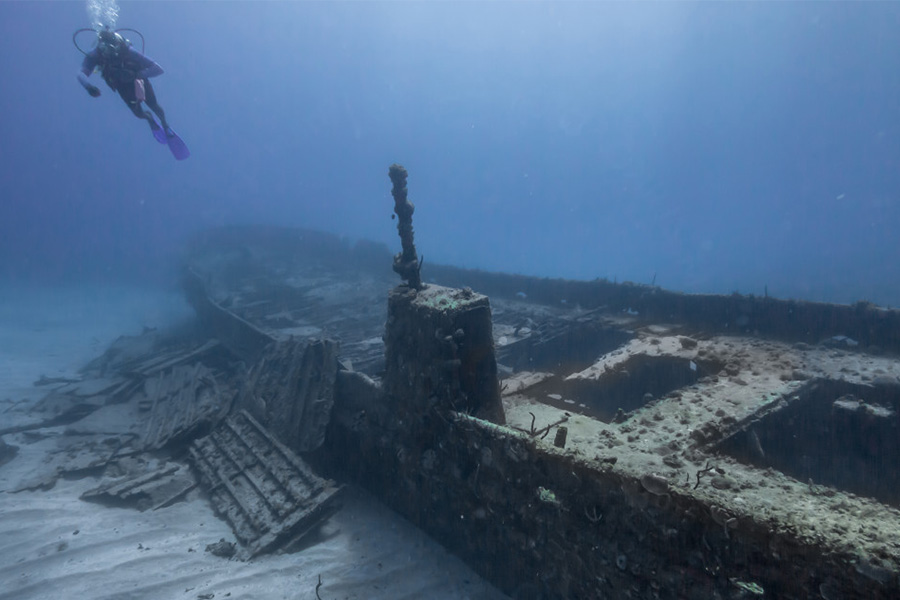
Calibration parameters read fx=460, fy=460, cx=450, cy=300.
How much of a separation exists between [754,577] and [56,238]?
448 feet

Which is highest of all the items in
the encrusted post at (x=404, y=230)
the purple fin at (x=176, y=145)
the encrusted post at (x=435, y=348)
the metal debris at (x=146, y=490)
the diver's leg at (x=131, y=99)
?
the diver's leg at (x=131, y=99)

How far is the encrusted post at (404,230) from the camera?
210 inches

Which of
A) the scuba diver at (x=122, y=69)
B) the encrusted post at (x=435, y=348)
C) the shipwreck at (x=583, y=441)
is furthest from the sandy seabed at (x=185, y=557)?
the scuba diver at (x=122, y=69)

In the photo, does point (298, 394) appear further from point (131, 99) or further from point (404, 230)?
point (131, 99)

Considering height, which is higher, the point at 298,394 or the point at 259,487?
the point at 298,394

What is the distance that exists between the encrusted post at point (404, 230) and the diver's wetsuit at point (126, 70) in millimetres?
5787

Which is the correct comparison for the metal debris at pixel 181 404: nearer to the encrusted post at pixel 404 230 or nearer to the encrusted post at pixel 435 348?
the encrusted post at pixel 435 348

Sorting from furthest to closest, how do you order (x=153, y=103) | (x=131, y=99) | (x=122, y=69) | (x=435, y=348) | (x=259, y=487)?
(x=153, y=103) → (x=131, y=99) → (x=122, y=69) → (x=259, y=487) → (x=435, y=348)

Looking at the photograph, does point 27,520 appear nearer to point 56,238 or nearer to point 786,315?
point 786,315

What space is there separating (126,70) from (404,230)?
6457mm

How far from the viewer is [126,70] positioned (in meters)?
7.95

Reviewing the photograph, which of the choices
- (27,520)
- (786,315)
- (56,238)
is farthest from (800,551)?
(56,238)

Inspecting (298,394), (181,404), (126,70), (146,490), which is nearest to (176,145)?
(126,70)

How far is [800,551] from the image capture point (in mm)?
2424
